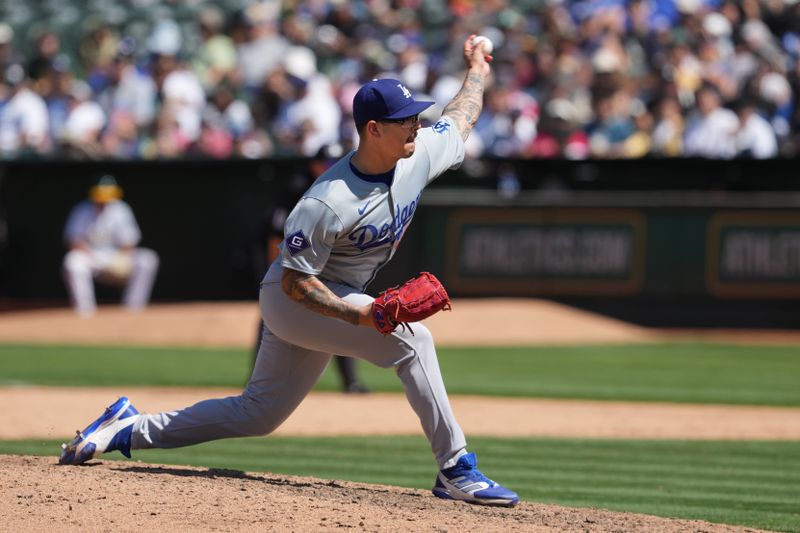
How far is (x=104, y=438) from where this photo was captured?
19.3 ft

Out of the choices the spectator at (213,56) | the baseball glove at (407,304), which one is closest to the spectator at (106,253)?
the spectator at (213,56)

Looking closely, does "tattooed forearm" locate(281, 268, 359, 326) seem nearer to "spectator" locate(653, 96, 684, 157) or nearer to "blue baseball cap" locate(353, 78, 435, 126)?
"blue baseball cap" locate(353, 78, 435, 126)

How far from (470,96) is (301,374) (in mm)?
1504

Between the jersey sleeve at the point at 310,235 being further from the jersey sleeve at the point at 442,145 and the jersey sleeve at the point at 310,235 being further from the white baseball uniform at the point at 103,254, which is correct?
the white baseball uniform at the point at 103,254

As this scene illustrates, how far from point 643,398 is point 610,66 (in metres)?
6.59

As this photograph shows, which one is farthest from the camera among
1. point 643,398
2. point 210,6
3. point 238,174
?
point 210,6

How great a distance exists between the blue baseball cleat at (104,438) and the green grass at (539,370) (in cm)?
538

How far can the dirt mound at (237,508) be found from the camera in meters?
4.76

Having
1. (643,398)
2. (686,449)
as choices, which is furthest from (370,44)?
(686,449)

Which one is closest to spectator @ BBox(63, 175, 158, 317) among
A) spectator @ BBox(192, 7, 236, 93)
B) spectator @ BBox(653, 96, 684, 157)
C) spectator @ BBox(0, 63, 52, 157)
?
spectator @ BBox(0, 63, 52, 157)

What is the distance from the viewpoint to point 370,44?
1892 centimetres

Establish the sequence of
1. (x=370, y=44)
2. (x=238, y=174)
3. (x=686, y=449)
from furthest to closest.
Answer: (x=370, y=44)
(x=238, y=174)
(x=686, y=449)

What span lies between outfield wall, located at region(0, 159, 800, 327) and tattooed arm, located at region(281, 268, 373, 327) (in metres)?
10.6

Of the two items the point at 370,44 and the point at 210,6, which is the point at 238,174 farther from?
the point at 210,6
